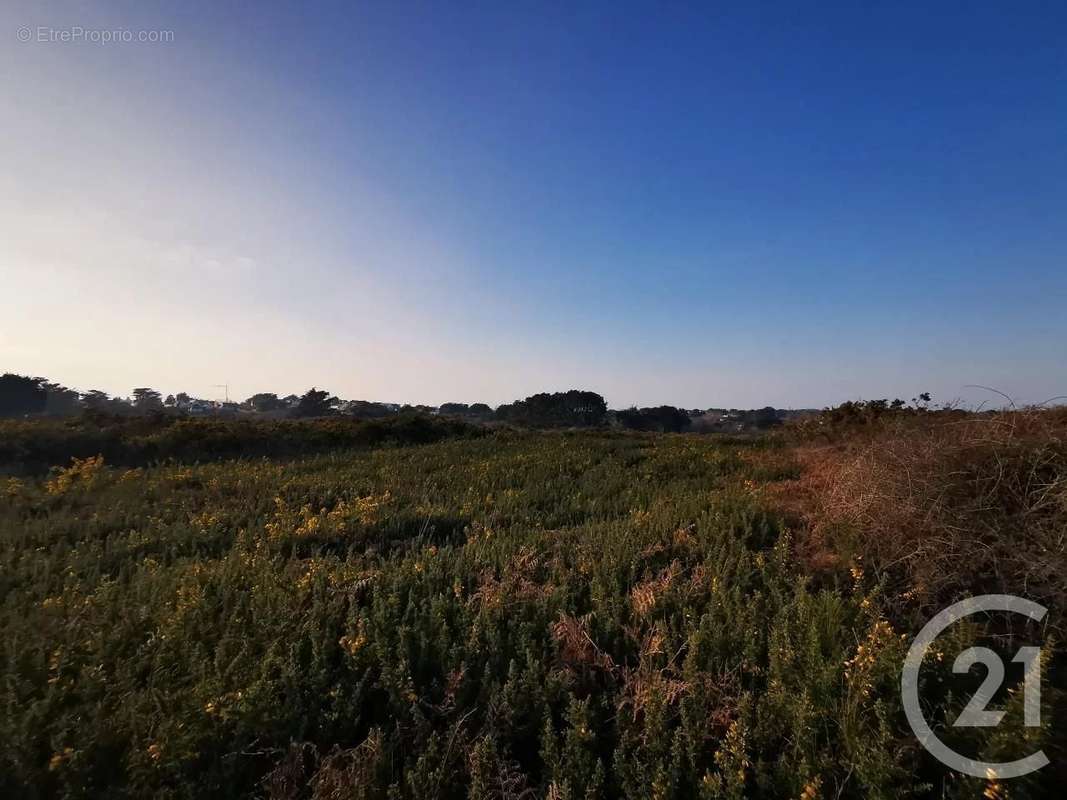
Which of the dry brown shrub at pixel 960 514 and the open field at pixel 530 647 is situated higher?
the dry brown shrub at pixel 960 514

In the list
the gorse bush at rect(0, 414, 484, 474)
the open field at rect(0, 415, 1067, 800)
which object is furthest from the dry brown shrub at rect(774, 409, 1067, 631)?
the gorse bush at rect(0, 414, 484, 474)

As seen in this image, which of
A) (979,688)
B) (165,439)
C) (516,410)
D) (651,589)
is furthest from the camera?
(516,410)

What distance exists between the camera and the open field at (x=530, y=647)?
2.64m

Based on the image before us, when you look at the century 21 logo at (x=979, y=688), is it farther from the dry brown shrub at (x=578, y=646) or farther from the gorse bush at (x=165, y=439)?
the gorse bush at (x=165, y=439)

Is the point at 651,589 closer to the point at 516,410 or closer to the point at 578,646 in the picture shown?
the point at 578,646

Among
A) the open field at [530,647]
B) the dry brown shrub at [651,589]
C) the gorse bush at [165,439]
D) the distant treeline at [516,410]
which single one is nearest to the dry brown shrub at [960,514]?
the open field at [530,647]

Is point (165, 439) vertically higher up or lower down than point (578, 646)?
higher up

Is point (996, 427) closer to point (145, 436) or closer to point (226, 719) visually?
point (226, 719)

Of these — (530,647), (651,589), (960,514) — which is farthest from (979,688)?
(530,647)

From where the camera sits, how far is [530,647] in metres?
3.75

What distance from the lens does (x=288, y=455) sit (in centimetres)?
1675

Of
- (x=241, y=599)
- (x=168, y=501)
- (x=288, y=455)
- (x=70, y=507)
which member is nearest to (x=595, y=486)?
(x=241, y=599)

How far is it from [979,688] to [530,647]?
8.64 ft

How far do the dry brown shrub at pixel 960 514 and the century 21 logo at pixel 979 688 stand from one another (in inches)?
9.1
